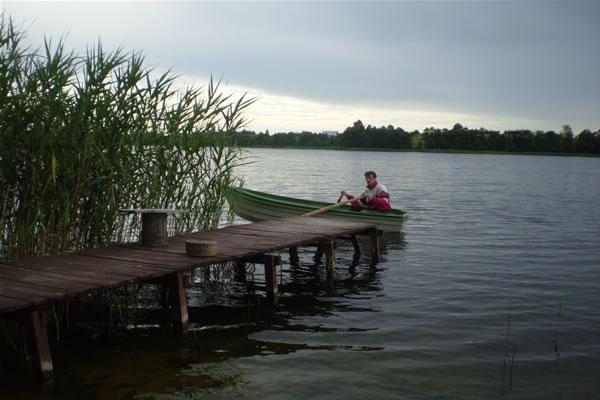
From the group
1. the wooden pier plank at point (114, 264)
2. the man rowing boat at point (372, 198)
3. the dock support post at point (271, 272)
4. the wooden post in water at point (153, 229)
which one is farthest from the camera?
the man rowing boat at point (372, 198)

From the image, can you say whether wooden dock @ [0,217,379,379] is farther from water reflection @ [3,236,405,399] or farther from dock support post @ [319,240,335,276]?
water reflection @ [3,236,405,399]

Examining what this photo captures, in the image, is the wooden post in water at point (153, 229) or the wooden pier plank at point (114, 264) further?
the wooden post in water at point (153, 229)

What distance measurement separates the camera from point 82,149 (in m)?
7.31

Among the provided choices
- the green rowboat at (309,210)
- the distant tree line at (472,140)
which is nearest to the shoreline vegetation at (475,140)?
the distant tree line at (472,140)

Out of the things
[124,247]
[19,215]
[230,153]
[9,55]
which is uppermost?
[9,55]

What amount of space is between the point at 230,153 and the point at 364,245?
21.2 ft

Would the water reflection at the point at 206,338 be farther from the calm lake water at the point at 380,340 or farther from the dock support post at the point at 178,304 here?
the dock support post at the point at 178,304

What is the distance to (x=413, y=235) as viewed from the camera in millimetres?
17656

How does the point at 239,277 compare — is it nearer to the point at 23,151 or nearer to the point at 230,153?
the point at 230,153

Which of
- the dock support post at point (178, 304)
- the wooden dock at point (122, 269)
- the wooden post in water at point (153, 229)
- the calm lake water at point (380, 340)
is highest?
the wooden post in water at point (153, 229)

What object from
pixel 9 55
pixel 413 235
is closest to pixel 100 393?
pixel 9 55

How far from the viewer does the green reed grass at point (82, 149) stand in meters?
6.87

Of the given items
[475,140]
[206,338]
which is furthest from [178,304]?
[475,140]

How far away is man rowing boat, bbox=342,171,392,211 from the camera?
596 inches
